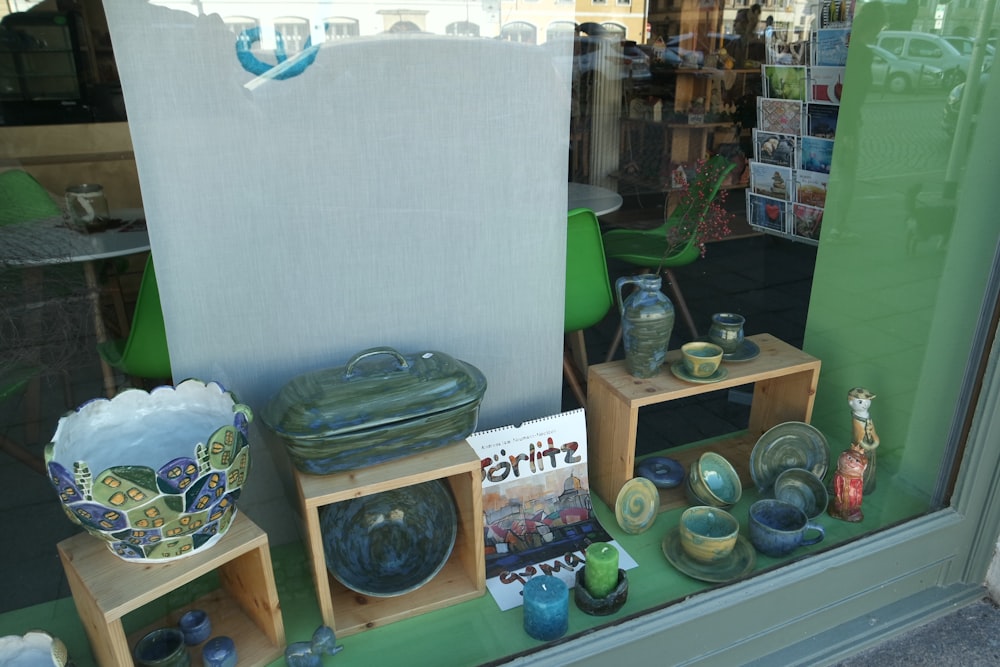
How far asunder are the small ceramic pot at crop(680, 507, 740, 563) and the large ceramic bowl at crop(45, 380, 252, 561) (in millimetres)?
923

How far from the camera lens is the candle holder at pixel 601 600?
54.4 inches

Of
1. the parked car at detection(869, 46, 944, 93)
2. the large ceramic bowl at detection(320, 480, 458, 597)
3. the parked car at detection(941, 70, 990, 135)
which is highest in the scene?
the parked car at detection(869, 46, 944, 93)

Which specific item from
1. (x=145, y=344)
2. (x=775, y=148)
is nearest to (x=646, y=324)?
(x=145, y=344)

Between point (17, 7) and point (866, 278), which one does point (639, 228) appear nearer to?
point (866, 278)

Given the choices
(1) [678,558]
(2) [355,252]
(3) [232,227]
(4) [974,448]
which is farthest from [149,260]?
(4) [974,448]

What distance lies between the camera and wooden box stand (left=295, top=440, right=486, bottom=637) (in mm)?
1186

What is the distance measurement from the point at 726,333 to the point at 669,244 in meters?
0.76

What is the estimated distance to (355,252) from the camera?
4.33 feet

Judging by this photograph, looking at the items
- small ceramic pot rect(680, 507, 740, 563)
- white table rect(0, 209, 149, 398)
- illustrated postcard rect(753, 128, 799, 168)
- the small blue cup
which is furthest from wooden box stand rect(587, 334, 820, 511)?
illustrated postcard rect(753, 128, 799, 168)

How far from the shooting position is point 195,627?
127 cm

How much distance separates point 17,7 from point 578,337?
3.43m

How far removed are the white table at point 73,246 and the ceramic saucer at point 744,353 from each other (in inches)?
51.7

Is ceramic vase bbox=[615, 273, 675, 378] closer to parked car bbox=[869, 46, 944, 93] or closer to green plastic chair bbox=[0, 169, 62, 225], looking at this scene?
parked car bbox=[869, 46, 944, 93]

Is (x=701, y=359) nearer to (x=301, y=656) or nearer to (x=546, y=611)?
(x=546, y=611)
